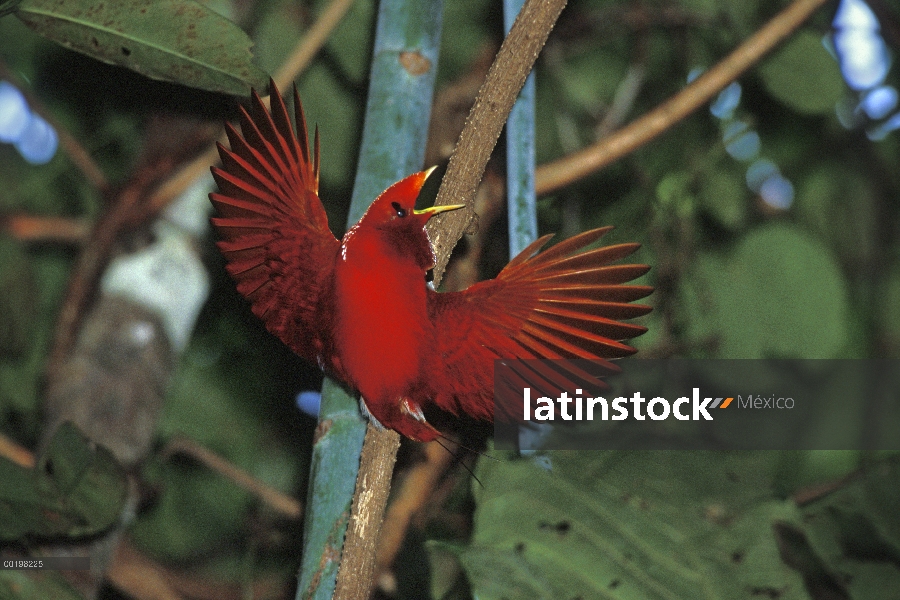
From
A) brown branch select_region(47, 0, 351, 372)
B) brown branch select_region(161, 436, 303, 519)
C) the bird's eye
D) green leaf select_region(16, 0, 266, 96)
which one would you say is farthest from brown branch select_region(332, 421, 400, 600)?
brown branch select_region(47, 0, 351, 372)

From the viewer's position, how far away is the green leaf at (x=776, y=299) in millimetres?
999

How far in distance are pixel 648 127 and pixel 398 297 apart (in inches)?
15.2

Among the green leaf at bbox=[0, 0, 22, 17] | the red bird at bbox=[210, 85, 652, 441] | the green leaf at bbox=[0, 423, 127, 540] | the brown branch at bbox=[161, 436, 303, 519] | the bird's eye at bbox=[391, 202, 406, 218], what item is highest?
the green leaf at bbox=[0, 0, 22, 17]

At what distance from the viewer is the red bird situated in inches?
16.1

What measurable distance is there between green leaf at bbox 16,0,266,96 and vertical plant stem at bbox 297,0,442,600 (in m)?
0.10

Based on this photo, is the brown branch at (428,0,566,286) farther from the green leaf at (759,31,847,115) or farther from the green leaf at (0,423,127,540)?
the green leaf at (759,31,847,115)

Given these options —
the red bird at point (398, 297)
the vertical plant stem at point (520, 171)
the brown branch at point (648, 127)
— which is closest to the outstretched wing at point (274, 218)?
the red bird at point (398, 297)

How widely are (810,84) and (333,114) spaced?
1.69ft

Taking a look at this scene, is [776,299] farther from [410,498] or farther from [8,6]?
[8,6]

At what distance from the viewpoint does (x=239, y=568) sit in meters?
1.02

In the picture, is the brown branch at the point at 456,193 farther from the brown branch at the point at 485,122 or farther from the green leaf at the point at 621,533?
the green leaf at the point at 621,533

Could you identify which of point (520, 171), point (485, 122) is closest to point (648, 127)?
point (520, 171)

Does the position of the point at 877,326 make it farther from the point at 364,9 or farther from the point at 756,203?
the point at 364,9

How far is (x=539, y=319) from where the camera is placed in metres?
0.42
